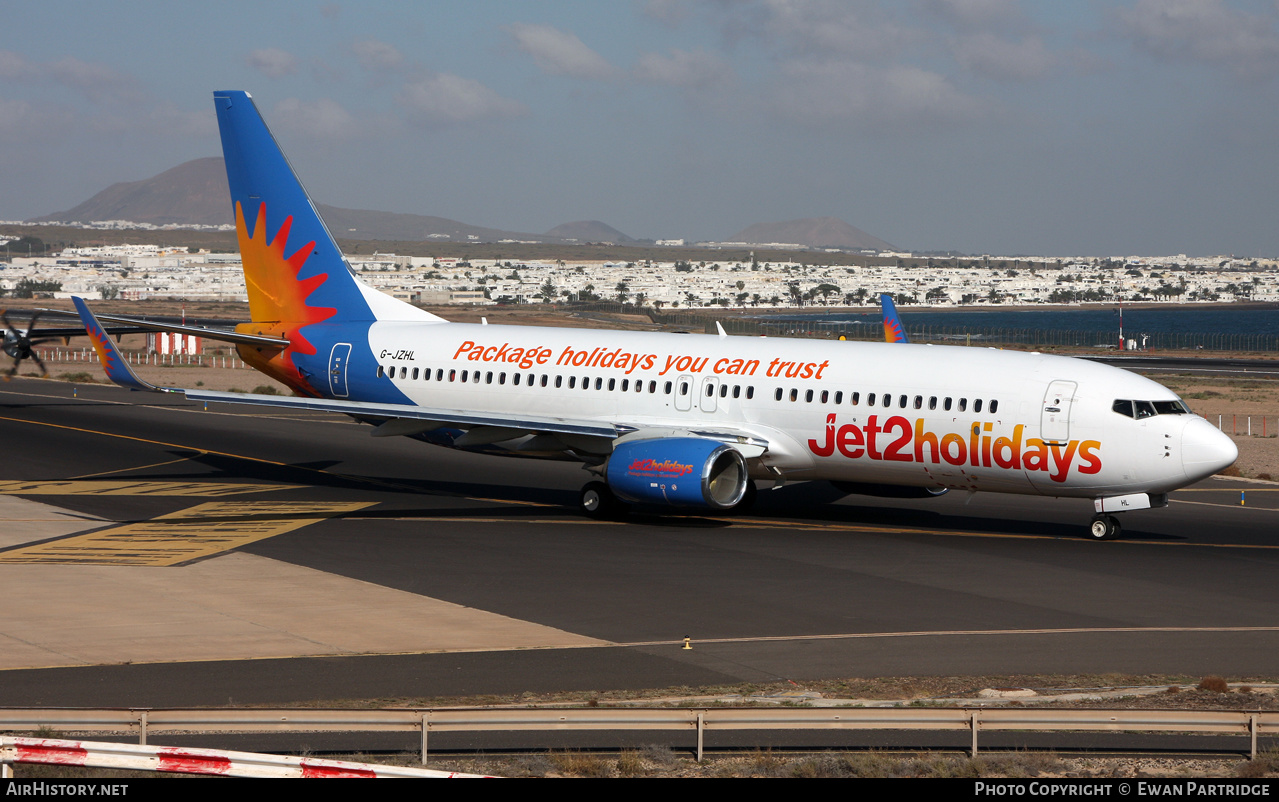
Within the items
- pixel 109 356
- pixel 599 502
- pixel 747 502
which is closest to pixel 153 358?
pixel 109 356

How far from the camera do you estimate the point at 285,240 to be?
42.3 meters

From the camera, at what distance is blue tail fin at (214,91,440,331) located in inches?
1652

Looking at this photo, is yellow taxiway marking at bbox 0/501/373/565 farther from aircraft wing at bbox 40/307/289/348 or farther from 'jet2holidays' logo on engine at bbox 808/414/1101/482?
'jet2holidays' logo on engine at bbox 808/414/1101/482

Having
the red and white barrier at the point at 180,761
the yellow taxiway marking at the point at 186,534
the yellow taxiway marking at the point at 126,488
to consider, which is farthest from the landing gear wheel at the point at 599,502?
the red and white barrier at the point at 180,761

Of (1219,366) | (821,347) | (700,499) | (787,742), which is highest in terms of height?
(1219,366)

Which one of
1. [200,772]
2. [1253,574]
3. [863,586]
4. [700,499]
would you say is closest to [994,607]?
[863,586]

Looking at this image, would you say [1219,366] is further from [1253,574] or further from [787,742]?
[787,742]

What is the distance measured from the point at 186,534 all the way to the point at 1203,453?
970 inches

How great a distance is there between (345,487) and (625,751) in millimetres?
28295

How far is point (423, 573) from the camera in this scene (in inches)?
1111

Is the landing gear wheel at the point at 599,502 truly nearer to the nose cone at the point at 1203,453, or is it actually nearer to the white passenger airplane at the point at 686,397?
the white passenger airplane at the point at 686,397

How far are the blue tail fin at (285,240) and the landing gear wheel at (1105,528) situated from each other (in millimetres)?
21820

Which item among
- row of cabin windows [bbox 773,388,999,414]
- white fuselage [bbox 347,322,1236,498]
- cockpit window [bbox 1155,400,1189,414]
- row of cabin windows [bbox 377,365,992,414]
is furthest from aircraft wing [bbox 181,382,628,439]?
cockpit window [bbox 1155,400,1189,414]

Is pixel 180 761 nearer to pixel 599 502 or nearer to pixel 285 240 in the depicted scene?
pixel 599 502
